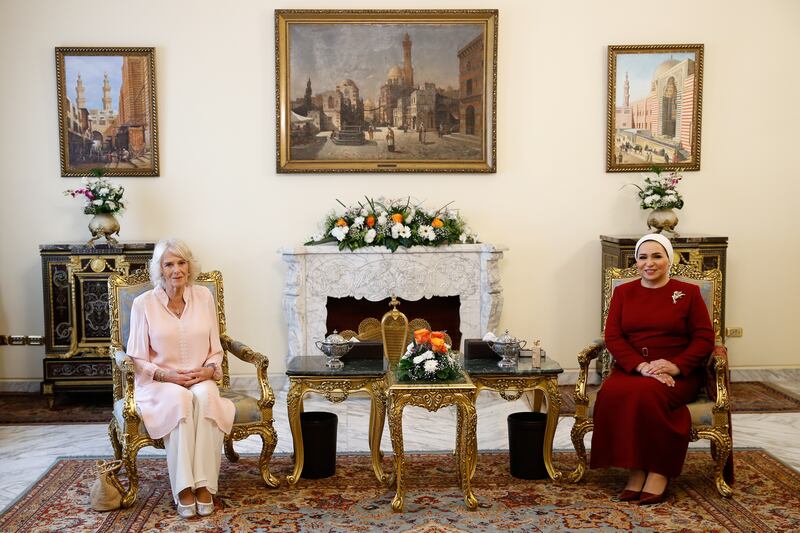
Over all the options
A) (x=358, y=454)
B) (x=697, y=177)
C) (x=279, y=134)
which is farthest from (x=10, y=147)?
(x=697, y=177)

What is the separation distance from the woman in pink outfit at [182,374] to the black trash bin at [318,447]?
0.49 meters

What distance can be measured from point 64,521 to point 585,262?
15.4 ft

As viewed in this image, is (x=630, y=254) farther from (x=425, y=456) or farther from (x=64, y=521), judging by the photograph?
(x=64, y=521)

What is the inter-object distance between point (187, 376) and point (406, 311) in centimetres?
279

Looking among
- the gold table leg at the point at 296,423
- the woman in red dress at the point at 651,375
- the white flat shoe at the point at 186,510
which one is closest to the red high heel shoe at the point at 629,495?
the woman in red dress at the point at 651,375

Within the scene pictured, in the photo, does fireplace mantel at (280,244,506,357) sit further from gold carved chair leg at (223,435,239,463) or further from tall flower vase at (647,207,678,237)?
gold carved chair leg at (223,435,239,463)

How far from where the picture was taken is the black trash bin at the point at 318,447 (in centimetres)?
487

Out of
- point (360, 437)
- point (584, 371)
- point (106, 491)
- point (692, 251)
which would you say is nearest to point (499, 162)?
point (692, 251)

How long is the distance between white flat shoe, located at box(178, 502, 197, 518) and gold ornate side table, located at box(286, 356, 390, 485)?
23.7 inches

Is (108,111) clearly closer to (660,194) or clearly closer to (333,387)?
(333,387)

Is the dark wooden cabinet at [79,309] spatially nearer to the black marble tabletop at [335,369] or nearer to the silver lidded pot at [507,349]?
the black marble tabletop at [335,369]

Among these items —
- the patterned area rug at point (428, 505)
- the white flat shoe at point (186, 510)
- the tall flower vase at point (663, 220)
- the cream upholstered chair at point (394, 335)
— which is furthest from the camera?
the tall flower vase at point (663, 220)

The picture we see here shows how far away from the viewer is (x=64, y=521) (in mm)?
4262

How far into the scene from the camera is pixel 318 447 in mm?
4883
